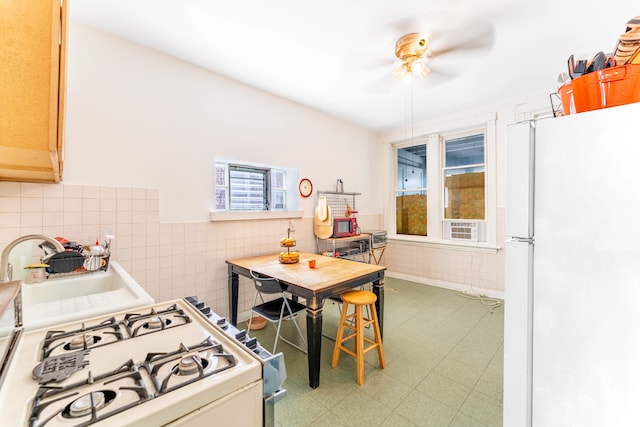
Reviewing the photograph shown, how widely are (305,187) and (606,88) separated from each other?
3.04 meters

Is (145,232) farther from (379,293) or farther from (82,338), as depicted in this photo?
(379,293)

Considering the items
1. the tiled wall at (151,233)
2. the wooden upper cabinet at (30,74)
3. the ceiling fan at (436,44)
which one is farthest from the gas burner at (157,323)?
the ceiling fan at (436,44)

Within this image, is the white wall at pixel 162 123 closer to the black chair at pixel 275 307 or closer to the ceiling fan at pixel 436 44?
the black chair at pixel 275 307

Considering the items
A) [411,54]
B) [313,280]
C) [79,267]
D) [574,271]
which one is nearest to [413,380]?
[313,280]

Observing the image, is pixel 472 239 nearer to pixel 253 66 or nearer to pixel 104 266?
pixel 253 66

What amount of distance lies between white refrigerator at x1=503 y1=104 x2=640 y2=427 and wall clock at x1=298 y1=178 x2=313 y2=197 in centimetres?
278

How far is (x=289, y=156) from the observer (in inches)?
Result: 136

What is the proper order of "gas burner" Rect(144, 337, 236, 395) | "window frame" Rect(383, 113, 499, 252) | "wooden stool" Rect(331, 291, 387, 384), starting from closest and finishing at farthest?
1. "gas burner" Rect(144, 337, 236, 395)
2. "wooden stool" Rect(331, 291, 387, 384)
3. "window frame" Rect(383, 113, 499, 252)

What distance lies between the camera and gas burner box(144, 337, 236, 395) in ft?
2.18

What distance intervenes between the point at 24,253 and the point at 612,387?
2958 millimetres

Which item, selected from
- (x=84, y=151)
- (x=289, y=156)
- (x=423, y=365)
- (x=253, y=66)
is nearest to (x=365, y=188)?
(x=289, y=156)

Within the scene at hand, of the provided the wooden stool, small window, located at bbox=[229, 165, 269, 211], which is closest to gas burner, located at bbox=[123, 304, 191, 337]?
the wooden stool

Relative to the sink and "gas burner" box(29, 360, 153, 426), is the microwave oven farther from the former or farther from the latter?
"gas burner" box(29, 360, 153, 426)

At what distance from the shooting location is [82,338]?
87cm
